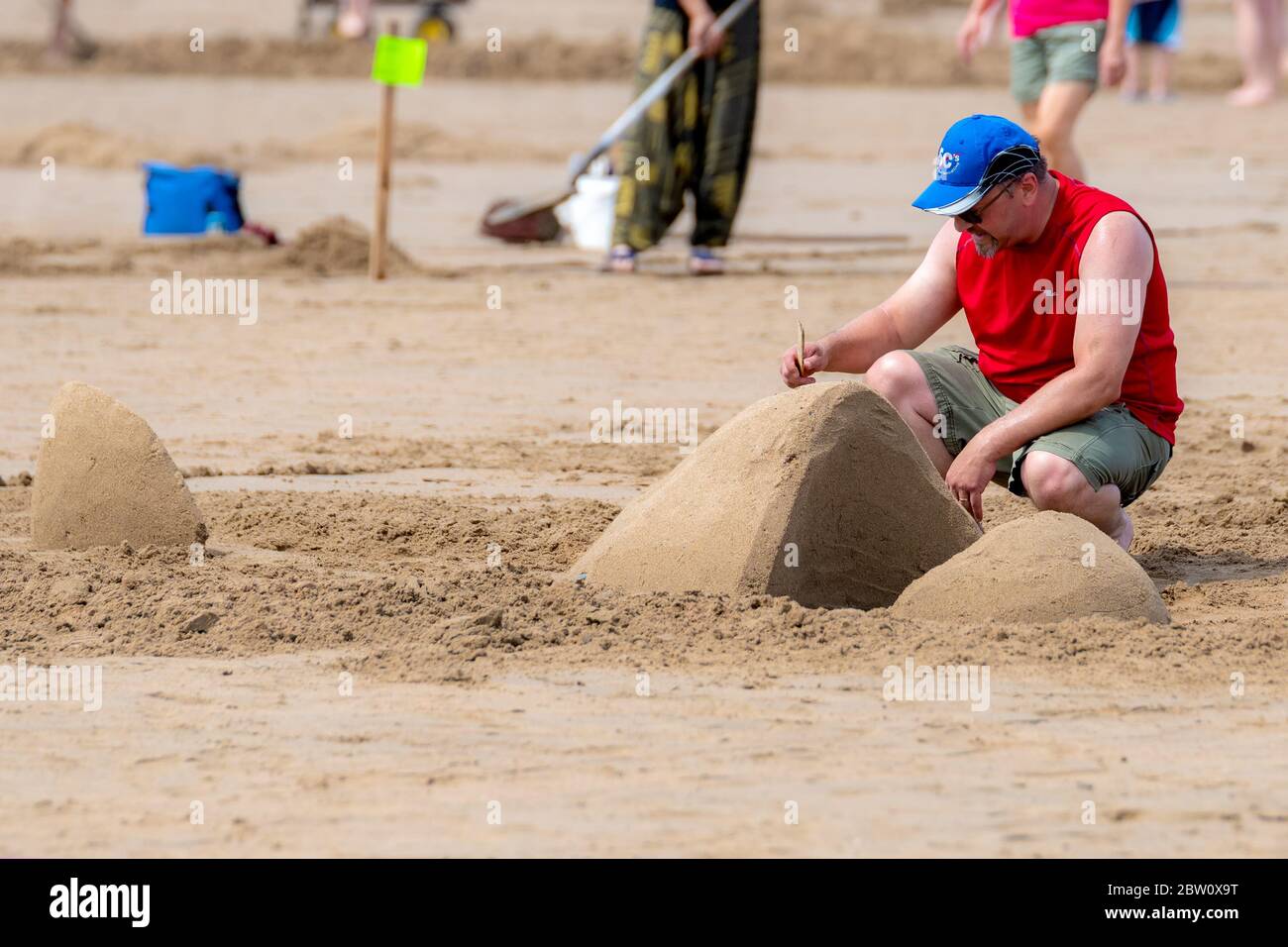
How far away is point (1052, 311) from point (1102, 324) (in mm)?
232

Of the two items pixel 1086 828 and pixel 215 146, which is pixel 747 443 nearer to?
pixel 1086 828

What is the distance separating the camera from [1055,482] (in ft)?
13.9

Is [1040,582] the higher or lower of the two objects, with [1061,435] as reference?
lower

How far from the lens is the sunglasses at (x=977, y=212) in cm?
416

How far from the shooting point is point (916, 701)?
11.5ft

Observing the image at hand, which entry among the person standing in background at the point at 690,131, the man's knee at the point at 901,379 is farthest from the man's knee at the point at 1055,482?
the person standing in background at the point at 690,131

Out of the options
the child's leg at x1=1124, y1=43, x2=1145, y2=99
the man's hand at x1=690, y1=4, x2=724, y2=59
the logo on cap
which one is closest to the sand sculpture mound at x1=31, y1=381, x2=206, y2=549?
the logo on cap

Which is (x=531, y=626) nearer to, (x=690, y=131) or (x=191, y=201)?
(x=690, y=131)

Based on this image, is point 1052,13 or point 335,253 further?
point 335,253

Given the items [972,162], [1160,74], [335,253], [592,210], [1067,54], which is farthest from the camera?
[1160,74]

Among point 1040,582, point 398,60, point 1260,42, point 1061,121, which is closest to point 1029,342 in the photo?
point 1040,582

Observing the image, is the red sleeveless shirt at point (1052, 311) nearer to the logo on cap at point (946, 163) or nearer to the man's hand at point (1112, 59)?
the logo on cap at point (946, 163)
